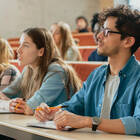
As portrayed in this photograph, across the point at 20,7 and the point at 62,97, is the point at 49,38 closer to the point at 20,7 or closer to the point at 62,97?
the point at 62,97

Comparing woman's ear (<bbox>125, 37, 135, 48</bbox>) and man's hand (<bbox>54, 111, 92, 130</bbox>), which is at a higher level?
woman's ear (<bbox>125, 37, 135, 48</bbox>)

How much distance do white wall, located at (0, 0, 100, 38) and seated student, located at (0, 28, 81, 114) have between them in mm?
5910

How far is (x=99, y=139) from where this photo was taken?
1.14m

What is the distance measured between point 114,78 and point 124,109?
0.59 ft

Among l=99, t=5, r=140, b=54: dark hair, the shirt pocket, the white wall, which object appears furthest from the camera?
the white wall

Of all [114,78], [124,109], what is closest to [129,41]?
[114,78]

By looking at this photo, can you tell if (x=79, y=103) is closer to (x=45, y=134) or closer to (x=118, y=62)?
(x=118, y=62)

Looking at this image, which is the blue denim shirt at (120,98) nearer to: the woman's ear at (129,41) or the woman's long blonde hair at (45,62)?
the woman's ear at (129,41)

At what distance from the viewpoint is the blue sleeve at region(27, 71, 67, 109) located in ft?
6.48

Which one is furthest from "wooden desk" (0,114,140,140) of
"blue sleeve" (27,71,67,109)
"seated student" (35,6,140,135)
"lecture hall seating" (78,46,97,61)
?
"lecture hall seating" (78,46,97,61)

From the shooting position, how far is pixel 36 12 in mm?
8367

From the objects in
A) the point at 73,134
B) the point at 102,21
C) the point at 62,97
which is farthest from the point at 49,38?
the point at 73,134

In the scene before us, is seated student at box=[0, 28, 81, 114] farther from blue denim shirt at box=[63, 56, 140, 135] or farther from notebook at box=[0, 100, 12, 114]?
blue denim shirt at box=[63, 56, 140, 135]

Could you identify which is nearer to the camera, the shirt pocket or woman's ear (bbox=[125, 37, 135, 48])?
the shirt pocket
